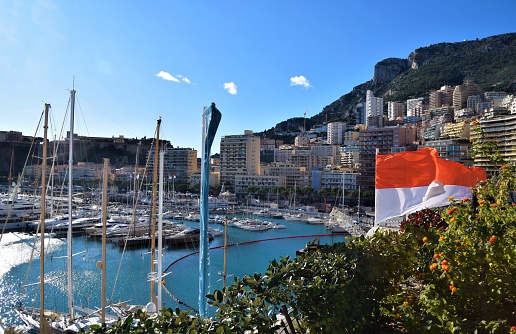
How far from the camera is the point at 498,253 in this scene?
1.89 m

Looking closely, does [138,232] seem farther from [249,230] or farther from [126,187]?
[126,187]

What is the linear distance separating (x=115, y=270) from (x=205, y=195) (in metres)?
15.4

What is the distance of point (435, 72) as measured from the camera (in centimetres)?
8188

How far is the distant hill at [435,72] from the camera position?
2835 inches

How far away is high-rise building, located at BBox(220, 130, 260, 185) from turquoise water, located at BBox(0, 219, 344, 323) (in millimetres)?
26434

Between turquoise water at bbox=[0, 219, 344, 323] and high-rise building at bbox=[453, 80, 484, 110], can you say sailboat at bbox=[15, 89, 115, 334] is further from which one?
high-rise building at bbox=[453, 80, 484, 110]

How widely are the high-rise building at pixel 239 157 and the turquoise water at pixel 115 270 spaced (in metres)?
26.4

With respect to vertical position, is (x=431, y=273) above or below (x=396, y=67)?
below

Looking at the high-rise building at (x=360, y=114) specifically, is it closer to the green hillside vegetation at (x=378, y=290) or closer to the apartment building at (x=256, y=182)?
the apartment building at (x=256, y=182)

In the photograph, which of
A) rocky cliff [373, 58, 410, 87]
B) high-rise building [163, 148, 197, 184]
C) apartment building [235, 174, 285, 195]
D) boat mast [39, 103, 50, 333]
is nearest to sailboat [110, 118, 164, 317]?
boat mast [39, 103, 50, 333]

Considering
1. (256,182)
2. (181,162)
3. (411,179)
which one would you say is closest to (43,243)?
(411,179)

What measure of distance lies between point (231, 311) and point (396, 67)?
343ft

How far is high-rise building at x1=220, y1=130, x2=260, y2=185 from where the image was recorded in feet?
176

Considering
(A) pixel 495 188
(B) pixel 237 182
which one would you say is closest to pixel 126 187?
(B) pixel 237 182
